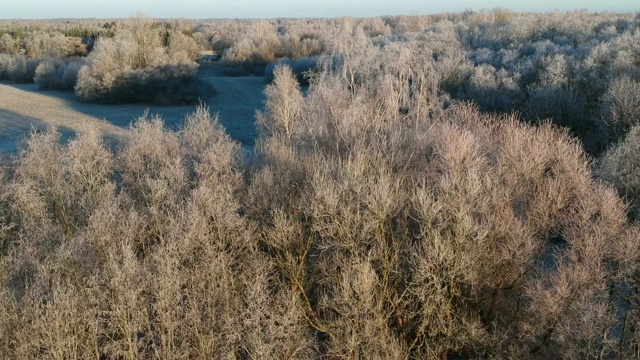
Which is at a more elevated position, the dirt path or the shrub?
the shrub

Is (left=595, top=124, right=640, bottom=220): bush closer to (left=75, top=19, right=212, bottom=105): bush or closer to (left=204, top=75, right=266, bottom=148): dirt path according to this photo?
(left=204, top=75, right=266, bottom=148): dirt path

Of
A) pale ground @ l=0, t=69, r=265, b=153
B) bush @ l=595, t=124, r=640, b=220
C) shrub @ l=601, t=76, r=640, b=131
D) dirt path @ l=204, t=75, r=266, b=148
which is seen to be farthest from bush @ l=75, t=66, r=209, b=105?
bush @ l=595, t=124, r=640, b=220

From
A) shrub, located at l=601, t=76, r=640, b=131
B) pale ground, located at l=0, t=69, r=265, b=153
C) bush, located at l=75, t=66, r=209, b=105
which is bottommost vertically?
pale ground, located at l=0, t=69, r=265, b=153

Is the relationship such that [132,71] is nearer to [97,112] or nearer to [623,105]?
[97,112]

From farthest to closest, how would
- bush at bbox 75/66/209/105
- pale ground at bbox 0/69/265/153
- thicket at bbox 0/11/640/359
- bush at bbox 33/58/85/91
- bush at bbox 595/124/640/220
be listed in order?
bush at bbox 33/58/85/91, bush at bbox 75/66/209/105, pale ground at bbox 0/69/265/153, bush at bbox 595/124/640/220, thicket at bbox 0/11/640/359

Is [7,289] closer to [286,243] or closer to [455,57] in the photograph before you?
[286,243]

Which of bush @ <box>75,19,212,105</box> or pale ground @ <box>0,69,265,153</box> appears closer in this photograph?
pale ground @ <box>0,69,265,153</box>

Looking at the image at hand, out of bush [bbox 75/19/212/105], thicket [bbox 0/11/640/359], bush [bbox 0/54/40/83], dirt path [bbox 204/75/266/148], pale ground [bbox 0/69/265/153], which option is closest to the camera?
thicket [bbox 0/11/640/359]

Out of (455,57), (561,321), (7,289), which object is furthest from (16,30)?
(561,321)
